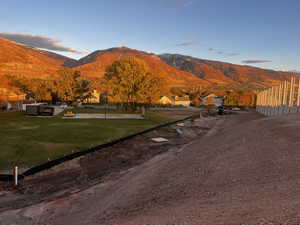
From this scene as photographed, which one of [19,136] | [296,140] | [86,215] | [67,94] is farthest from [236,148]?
[67,94]

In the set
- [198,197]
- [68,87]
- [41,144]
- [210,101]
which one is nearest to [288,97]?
[198,197]

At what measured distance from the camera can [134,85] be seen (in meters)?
48.8

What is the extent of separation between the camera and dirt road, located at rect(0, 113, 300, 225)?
18.1ft

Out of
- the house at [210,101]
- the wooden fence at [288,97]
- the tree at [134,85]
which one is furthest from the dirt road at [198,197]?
the house at [210,101]

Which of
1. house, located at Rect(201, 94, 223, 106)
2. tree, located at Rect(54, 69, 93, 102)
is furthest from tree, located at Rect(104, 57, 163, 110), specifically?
house, located at Rect(201, 94, 223, 106)

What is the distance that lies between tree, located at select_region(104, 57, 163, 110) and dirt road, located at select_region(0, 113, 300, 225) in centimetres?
3783

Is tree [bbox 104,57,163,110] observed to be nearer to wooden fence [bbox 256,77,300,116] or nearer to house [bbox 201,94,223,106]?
wooden fence [bbox 256,77,300,116]

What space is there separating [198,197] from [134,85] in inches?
1692

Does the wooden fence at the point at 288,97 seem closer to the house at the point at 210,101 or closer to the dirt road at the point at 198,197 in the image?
the dirt road at the point at 198,197

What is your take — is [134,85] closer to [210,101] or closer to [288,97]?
[288,97]

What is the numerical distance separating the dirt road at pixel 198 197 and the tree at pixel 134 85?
37826 millimetres

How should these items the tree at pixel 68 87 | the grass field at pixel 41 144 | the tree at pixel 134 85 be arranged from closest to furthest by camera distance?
the grass field at pixel 41 144, the tree at pixel 134 85, the tree at pixel 68 87

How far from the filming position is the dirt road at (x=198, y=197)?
5504mm

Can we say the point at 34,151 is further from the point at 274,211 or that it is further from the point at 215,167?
the point at 274,211
